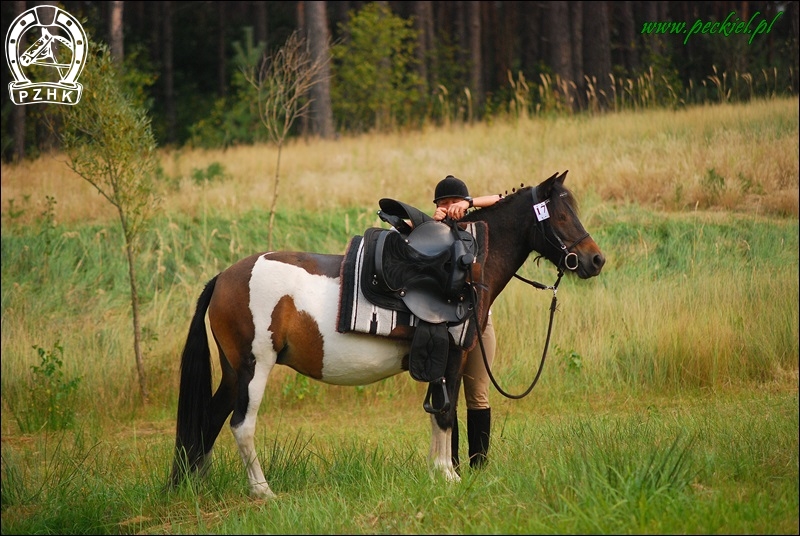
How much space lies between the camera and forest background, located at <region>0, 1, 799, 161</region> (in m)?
18.6

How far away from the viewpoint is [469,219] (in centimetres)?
588

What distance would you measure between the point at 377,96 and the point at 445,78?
25.6 ft

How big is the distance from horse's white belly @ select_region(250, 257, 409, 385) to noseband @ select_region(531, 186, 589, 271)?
1.14m

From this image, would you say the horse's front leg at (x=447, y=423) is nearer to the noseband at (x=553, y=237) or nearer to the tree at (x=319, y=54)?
the noseband at (x=553, y=237)

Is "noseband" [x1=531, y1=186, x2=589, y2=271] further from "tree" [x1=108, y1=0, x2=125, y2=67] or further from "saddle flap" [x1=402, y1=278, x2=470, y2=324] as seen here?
"tree" [x1=108, y1=0, x2=125, y2=67]

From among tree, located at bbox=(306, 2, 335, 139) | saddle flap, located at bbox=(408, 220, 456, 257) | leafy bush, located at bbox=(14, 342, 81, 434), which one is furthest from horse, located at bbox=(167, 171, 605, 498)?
tree, located at bbox=(306, 2, 335, 139)

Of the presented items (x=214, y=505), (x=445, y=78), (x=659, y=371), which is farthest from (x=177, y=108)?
→ (x=214, y=505)

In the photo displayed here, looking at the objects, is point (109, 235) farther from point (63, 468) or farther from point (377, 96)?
point (377, 96)

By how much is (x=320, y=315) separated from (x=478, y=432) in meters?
1.40

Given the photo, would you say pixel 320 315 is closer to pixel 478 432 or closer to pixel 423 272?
pixel 423 272

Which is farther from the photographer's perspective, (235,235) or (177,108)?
(177,108)

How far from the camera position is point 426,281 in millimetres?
5539

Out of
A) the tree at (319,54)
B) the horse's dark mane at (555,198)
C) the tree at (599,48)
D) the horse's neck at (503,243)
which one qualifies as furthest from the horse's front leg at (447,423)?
the tree at (599,48)

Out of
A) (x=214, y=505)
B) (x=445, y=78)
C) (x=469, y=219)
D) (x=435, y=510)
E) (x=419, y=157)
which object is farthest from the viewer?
(x=445, y=78)
